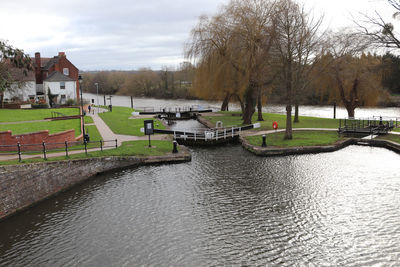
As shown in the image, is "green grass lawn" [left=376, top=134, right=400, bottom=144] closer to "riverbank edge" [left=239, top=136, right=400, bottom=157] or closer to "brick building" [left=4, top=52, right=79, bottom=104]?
"riverbank edge" [left=239, top=136, right=400, bottom=157]

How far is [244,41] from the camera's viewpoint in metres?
31.4

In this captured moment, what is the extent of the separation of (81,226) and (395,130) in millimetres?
28190

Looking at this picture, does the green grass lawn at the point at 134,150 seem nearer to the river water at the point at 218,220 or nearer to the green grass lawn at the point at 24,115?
the river water at the point at 218,220

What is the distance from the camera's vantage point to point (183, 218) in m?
13.2

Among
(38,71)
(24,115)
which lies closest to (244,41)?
(24,115)

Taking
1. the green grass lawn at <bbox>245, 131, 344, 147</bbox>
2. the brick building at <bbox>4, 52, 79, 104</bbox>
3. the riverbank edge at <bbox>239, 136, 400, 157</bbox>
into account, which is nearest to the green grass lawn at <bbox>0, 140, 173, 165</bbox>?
the riverbank edge at <bbox>239, 136, 400, 157</bbox>

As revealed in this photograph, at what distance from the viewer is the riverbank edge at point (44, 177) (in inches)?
567

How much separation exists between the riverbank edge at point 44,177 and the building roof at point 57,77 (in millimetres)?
40603

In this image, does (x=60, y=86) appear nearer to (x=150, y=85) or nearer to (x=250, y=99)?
(x=250, y=99)

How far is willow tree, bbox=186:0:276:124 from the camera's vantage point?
100ft

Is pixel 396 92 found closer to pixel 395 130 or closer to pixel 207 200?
pixel 395 130

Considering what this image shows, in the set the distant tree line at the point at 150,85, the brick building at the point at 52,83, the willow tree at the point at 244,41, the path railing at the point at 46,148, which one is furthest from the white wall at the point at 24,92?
the distant tree line at the point at 150,85

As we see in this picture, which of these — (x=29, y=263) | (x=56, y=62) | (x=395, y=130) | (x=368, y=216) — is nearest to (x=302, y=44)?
(x=395, y=130)

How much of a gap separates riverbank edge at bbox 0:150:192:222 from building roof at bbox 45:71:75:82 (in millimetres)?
40603
